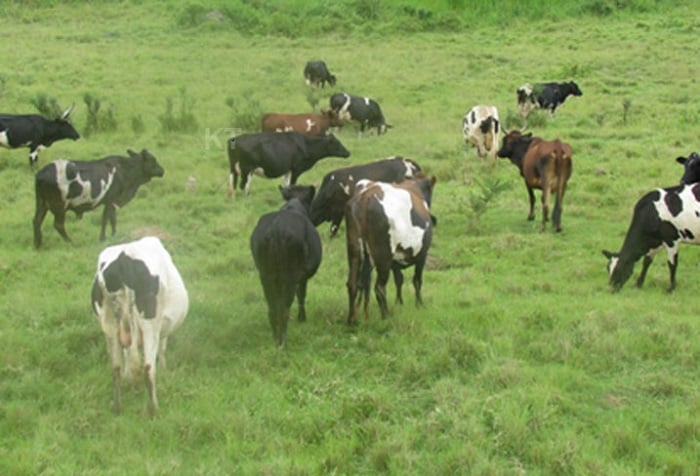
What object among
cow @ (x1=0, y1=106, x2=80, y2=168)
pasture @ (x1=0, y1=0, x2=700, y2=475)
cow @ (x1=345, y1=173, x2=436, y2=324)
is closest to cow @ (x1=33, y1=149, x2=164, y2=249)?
pasture @ (x1=0, y1=0, x2=700, y2=475)

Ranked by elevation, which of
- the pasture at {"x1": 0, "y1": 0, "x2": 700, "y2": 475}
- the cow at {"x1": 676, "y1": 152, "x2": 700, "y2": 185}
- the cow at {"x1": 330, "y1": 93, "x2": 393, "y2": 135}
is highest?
the cow at {"x1": 676, "y1": 152, "x2": 700, "y2": 185}

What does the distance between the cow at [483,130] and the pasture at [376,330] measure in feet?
1.71

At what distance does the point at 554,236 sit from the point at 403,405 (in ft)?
21.2

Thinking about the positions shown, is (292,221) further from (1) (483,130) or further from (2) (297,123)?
(2) (297,123)

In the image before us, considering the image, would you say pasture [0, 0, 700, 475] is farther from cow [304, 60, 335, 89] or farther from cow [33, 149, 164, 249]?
cow [304, 60, 335, 89]

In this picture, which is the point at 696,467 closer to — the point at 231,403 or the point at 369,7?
the point at 231,403

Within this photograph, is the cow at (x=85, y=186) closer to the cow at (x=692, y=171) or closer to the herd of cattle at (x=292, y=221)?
the herd of cattle at (x=292, y=221)

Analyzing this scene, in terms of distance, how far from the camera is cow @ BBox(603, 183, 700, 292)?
910cm

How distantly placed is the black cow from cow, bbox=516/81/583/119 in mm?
9841

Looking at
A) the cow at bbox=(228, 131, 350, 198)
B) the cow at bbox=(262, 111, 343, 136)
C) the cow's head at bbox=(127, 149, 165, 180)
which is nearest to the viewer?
the cow's head at bbox=(127, 149, 165, 180)

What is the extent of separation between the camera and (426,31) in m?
36.8

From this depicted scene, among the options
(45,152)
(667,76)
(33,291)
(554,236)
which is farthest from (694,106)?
(33,291)

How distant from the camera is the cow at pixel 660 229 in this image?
9.10 m

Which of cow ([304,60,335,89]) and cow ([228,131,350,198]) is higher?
cow ([304,60,335,89])
